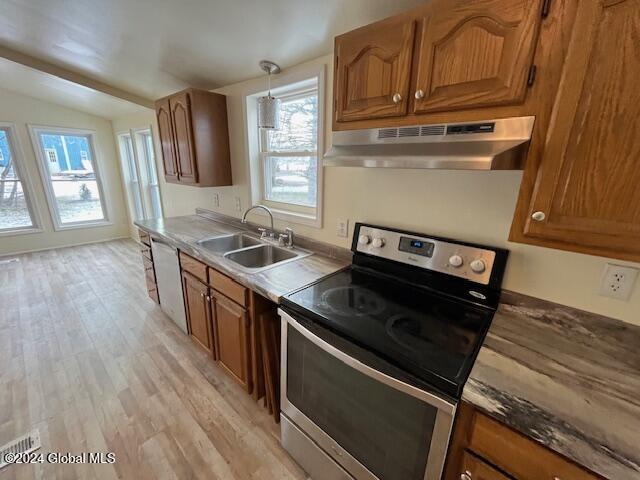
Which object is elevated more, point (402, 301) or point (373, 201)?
point (373, 201)

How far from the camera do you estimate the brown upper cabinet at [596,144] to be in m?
0.65

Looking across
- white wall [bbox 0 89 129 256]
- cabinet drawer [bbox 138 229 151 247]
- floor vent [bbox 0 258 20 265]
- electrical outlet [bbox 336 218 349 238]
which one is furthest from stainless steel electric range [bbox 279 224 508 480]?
white wall [bbox 0 89 129 256]

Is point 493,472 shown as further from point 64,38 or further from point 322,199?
point 64,38

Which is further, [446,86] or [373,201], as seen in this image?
[373,201]

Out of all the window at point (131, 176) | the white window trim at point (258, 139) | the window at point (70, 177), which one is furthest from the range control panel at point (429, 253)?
the window at point (70, 177)

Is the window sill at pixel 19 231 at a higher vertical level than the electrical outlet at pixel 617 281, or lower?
lower

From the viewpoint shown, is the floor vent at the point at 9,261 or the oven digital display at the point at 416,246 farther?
Result: the floor vent at the point at 9,261

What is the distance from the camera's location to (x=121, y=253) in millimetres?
4352

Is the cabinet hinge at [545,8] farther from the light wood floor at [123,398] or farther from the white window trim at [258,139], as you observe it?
the light wood floor at [123,398]

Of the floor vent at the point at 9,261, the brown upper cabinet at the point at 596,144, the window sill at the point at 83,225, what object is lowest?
the floor vent at the point at 9,261

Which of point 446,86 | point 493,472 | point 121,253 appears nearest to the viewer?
point 493,472

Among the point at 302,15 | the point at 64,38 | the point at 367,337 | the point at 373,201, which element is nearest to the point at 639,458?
the point at 367,337

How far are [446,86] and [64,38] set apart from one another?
9.11 feet

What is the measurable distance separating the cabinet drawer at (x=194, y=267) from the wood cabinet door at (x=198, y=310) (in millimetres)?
38
